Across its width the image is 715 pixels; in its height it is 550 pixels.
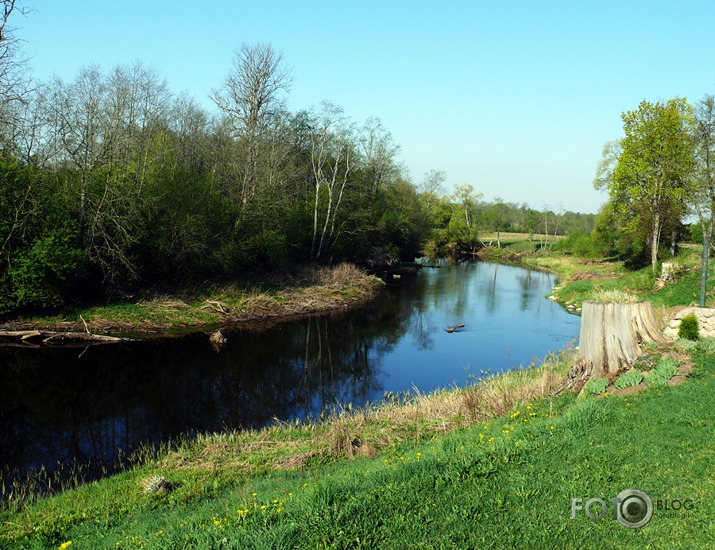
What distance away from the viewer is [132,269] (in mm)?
23203

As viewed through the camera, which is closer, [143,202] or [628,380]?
[628,380]

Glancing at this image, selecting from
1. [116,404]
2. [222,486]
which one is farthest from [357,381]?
[222,486]

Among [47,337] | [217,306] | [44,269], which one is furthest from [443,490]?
[217,306]

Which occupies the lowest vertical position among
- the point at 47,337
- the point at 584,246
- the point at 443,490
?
the point at 47,337

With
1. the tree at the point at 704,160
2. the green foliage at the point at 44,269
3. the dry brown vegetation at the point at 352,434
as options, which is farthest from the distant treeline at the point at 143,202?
the tree at the point at 704,160

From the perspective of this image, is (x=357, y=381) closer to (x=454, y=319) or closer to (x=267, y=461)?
(x=267, y=461)

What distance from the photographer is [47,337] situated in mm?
19281

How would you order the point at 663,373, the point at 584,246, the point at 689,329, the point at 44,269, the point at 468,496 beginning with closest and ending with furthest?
the point at 468,496
the point at 663,373
the point at 689,329
the point at 44,269
the point at 584,246

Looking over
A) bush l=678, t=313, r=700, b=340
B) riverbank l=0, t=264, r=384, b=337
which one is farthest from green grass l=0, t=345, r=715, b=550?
riverbank l=0, t=264, r=384, b=337

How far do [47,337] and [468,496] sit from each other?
734 inches

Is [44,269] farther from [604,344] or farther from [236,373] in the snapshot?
[604,344]

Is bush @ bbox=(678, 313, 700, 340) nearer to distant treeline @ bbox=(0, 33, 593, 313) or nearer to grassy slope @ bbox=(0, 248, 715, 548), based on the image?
grassy slope @ bbox=(0, 248, 715, 548)

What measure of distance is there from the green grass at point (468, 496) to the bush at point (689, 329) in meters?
3.64

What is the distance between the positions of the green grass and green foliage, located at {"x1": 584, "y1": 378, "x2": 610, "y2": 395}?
801mm
